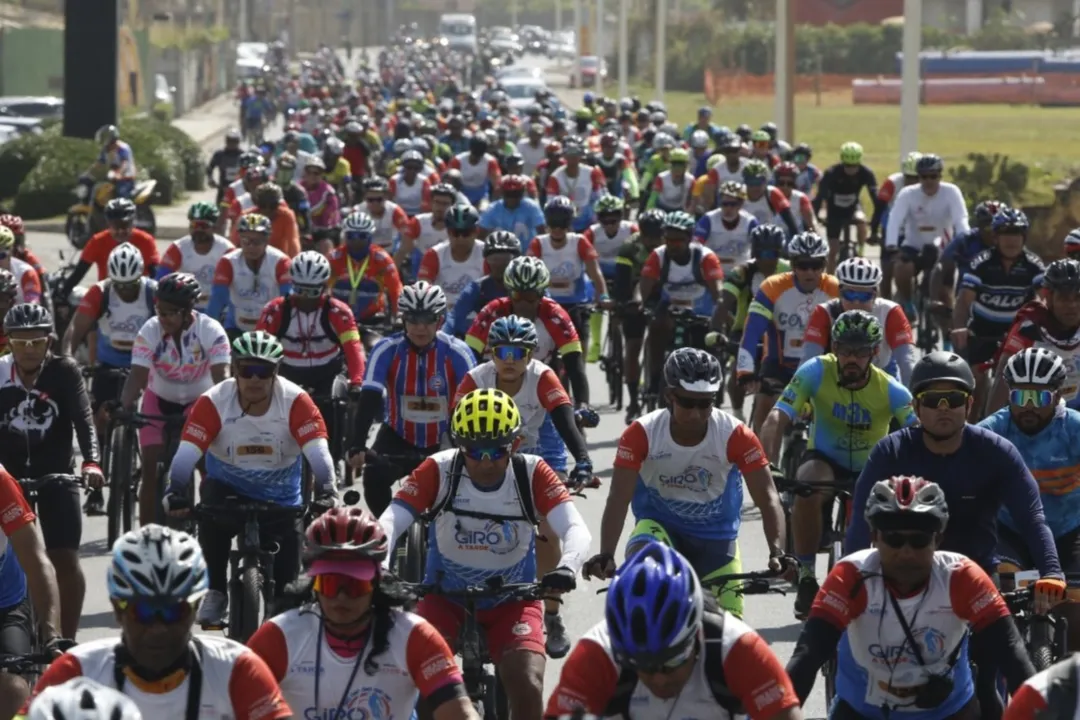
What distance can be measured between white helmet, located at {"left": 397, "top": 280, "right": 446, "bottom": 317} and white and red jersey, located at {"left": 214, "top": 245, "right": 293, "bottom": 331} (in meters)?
4.60

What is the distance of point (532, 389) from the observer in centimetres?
1184

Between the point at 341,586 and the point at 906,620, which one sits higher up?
the point at 341,586

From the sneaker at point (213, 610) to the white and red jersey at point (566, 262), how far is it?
361 inches

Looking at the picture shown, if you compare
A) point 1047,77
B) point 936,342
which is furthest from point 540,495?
point 1047,77

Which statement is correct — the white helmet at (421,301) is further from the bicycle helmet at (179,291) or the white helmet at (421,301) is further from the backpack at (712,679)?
the backpack at (712,679)

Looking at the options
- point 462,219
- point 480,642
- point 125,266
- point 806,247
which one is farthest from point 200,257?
point 480,642

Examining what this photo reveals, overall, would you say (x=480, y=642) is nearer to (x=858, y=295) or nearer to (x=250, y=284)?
(x=858, y=295)

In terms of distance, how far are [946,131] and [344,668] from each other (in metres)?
51.1

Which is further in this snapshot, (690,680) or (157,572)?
(690,680)

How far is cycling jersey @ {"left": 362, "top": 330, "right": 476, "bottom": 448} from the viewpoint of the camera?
12.6 meters

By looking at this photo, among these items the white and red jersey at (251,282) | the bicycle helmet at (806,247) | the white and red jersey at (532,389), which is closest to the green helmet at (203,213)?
the white and red jersey at (251,282)

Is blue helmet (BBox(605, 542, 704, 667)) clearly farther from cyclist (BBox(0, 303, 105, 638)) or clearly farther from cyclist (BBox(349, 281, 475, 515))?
cyclist (BBox(349, 281, 475, 515))

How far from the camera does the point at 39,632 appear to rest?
339 inches

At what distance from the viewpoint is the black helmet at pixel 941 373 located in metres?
8.69
